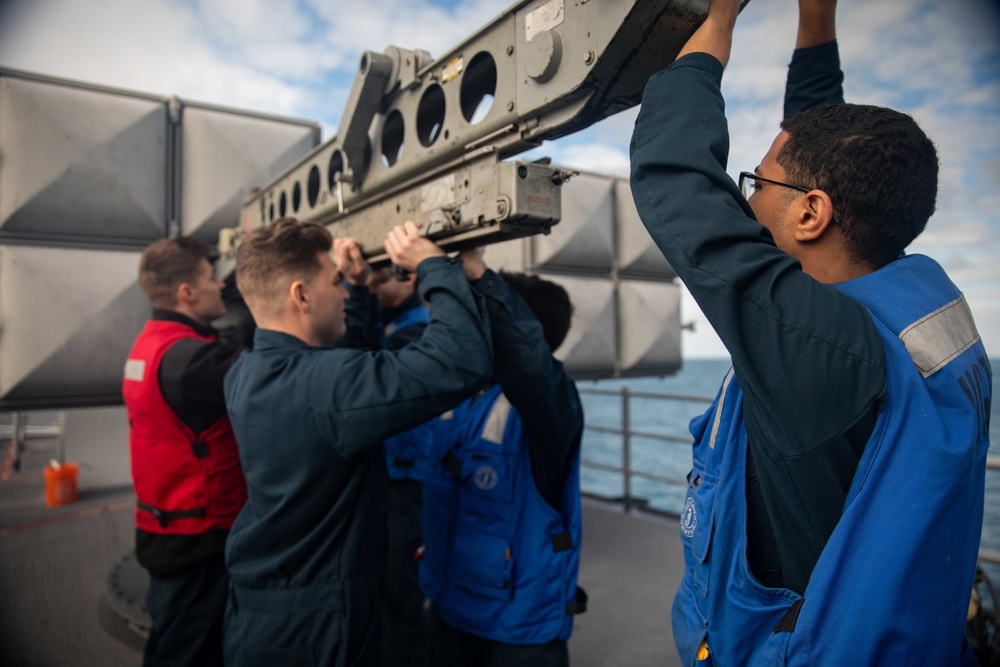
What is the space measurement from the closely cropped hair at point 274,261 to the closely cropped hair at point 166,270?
941 millimetres

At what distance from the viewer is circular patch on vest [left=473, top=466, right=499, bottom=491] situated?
1902 mm

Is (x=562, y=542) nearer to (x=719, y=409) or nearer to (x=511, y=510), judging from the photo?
(x=511, y=510)

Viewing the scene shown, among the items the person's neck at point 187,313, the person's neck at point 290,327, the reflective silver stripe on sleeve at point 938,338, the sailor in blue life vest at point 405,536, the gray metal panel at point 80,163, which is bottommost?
the sailor in blue life vest at point 405,536

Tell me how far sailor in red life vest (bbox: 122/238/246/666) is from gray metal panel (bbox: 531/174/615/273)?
9.88 feet

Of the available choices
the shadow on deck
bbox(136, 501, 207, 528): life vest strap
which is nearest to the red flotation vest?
bbox(136, 501, 207, 528): life vest strap

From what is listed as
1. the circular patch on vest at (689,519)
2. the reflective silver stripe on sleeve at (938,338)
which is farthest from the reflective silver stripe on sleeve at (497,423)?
the reflective silver stripe on sleeve at (938,338)

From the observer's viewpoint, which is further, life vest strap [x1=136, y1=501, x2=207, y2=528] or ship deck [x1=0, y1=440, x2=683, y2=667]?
ship deck [x1=0, y1=440, x2=683, y2=667]

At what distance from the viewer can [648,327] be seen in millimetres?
5504

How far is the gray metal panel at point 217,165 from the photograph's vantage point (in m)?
4.30

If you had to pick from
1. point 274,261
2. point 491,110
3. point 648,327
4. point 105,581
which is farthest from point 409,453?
point 648,327

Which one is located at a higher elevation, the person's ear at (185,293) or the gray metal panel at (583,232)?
the gray metal panel at (583,232)

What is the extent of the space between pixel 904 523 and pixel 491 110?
1.33 meters

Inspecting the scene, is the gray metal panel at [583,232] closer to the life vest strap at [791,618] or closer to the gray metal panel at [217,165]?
the gray metal panel at [217,165]

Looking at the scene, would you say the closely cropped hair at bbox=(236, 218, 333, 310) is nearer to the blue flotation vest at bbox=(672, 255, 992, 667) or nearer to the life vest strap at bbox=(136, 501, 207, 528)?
the life vest strap at bbox=(136, 501, 207, 528)
